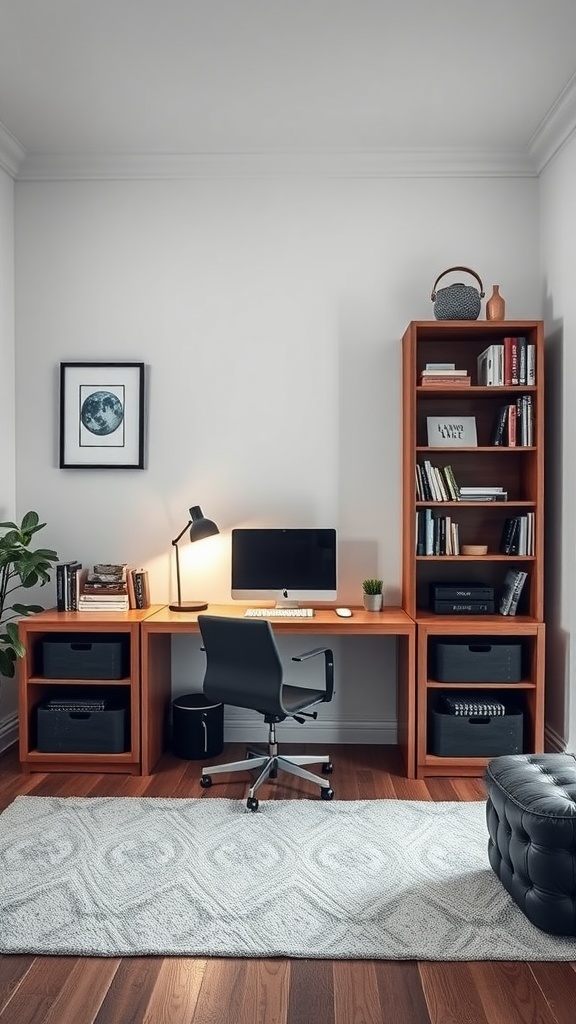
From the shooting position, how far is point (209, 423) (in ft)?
13.4

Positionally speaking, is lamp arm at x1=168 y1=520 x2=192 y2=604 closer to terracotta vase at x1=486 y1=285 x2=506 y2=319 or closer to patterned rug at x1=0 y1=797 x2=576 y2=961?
patterned rug at x1=0 y1=797 x2=576 y2=961

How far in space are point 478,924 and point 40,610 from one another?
2.43 m

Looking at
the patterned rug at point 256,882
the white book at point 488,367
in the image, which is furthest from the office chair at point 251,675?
the white book at point 488,367

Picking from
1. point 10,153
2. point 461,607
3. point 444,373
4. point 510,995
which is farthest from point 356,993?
point 10,153

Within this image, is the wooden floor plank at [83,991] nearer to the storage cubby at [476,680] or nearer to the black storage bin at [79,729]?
the black storage bin at [79,729]

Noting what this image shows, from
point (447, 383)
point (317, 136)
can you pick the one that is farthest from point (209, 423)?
point (317, 136)

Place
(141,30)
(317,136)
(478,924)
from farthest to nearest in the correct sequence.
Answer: (317,136), (141,30), (478,924)

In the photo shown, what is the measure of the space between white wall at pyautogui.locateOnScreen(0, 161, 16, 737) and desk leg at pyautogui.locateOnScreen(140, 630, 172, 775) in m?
0.83

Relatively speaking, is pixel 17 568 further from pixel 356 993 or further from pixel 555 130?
pixel 555 130

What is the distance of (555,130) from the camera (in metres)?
3.63

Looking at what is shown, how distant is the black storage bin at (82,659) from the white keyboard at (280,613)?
A: 2.10ft

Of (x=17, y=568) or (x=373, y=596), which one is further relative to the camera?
(x=373, y=596)

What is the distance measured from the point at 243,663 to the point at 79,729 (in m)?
0.97

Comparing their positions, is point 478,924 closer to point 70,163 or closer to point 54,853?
point 54,853
